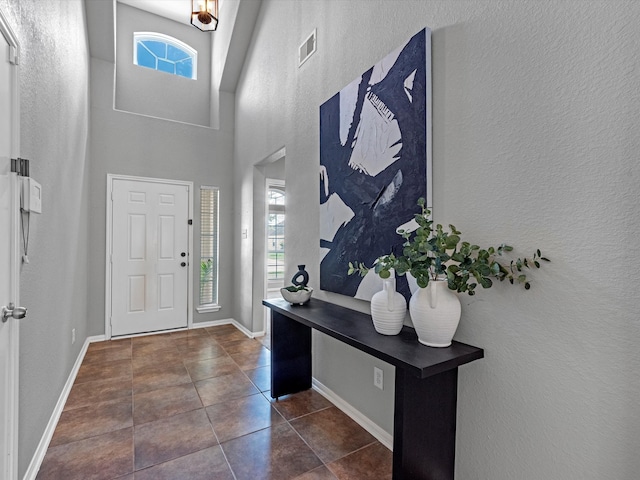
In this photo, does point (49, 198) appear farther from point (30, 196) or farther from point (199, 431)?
point (199, 431)

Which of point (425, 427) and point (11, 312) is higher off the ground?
point (11, 312)

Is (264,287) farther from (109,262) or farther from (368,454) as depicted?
(368,454)

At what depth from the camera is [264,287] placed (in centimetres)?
420

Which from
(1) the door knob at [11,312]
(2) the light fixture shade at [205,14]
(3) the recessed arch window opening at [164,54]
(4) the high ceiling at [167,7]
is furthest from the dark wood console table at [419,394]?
(4) the high ceiling at [167,7]

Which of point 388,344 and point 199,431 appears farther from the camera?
point 199,431

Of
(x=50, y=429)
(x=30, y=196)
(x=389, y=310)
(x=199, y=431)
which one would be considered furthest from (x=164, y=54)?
(x=389, y=310)

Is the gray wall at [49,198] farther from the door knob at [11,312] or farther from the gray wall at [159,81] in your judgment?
the gray wall at [159,81]

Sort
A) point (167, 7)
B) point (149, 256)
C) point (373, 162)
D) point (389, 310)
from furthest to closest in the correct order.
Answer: point (167, 7) < point (149, 256) < point (373, 162) < point (389, 310)

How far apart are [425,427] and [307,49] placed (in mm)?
2953

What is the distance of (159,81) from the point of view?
191 inches

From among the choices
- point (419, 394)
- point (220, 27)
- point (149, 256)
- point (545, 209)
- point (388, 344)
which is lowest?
point (419, 394)

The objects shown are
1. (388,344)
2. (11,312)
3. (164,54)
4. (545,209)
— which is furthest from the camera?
(164,54)

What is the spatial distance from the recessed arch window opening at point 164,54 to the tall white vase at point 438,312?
5.19 metres

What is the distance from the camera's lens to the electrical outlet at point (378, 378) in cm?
205
